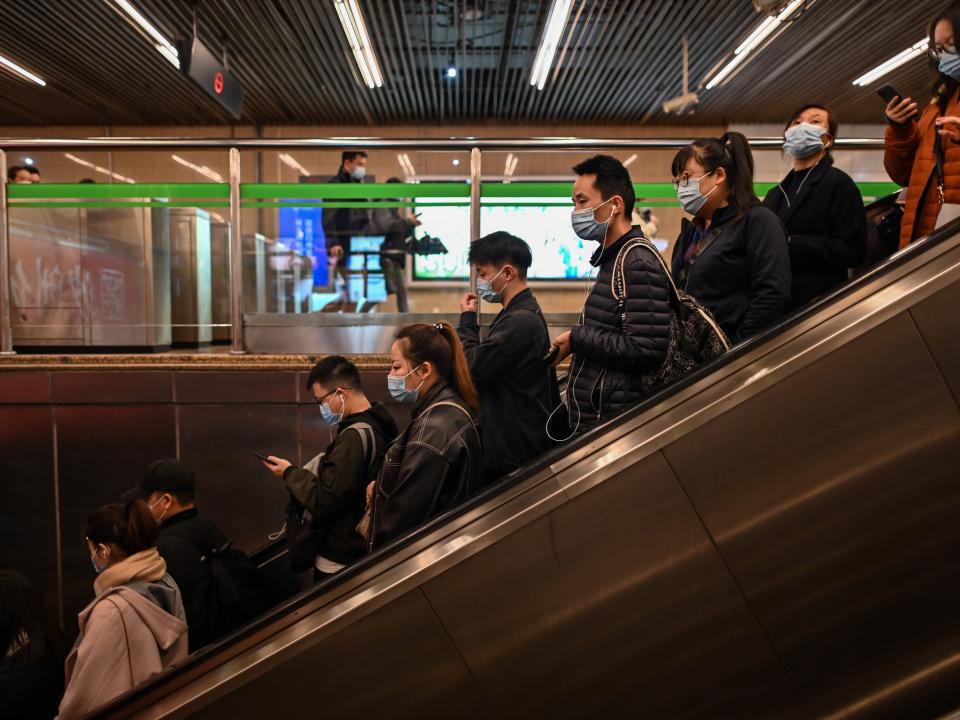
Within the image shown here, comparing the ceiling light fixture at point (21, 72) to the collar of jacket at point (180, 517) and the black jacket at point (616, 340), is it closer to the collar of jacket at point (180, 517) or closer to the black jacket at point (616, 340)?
the collar of jacket at point (180, 517)

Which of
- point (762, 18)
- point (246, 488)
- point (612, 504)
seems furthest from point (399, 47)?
point (612, 504)

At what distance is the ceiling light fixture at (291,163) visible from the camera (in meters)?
11.6

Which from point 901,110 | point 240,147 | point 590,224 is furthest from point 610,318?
point 240,147

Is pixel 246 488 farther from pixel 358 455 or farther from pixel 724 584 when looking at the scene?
pixel 724 584

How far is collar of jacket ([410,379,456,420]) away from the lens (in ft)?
7.91

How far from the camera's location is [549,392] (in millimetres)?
2727

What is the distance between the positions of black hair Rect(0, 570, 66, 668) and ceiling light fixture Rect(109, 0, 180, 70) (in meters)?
6.31

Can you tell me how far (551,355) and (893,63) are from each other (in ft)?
31.8

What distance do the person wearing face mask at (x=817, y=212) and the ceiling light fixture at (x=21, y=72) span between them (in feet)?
32.2

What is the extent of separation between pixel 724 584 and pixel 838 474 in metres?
0.42

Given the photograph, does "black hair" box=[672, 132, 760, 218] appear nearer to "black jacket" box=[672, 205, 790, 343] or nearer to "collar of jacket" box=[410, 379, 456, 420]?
"black jacket" box=[672, 205, 790, 343]

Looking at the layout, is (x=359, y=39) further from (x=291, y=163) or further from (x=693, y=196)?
(x=693, y=196)

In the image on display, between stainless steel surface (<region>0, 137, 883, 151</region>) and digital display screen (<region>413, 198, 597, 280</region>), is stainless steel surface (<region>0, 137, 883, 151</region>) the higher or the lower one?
the higher one

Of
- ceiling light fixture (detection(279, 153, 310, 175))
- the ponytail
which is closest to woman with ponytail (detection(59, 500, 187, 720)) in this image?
the ponytail
